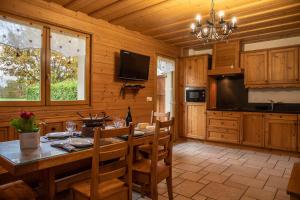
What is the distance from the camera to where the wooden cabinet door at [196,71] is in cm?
548

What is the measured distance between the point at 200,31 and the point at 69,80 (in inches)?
87.5

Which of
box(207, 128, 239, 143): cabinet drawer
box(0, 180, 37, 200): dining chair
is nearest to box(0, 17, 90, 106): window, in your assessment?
box(0, 180, 37, 200): dining chair

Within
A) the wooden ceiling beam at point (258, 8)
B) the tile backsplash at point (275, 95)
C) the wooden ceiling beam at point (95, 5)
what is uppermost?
the wooden ceiling beam at point (95, 5)

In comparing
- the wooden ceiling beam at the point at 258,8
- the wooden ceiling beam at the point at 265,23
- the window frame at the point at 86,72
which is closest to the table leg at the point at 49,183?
the window frame at the point at 86,72

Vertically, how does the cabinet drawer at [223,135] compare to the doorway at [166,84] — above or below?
below

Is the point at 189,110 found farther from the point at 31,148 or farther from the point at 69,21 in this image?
the point at 31,148

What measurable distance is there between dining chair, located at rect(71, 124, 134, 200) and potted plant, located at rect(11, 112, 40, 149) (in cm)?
50

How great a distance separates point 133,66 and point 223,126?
102 inches

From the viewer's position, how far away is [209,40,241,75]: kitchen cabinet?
5.07 meters

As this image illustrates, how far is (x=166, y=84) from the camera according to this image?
6.20 metres

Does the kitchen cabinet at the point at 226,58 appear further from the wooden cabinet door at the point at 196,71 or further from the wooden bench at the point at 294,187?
the wooden bench at the point at 294,187

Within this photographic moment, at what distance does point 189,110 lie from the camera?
18.8 ft

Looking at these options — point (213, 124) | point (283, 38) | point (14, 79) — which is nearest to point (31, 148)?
point (14, 79)

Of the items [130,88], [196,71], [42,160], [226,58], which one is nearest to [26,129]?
[42,160]
